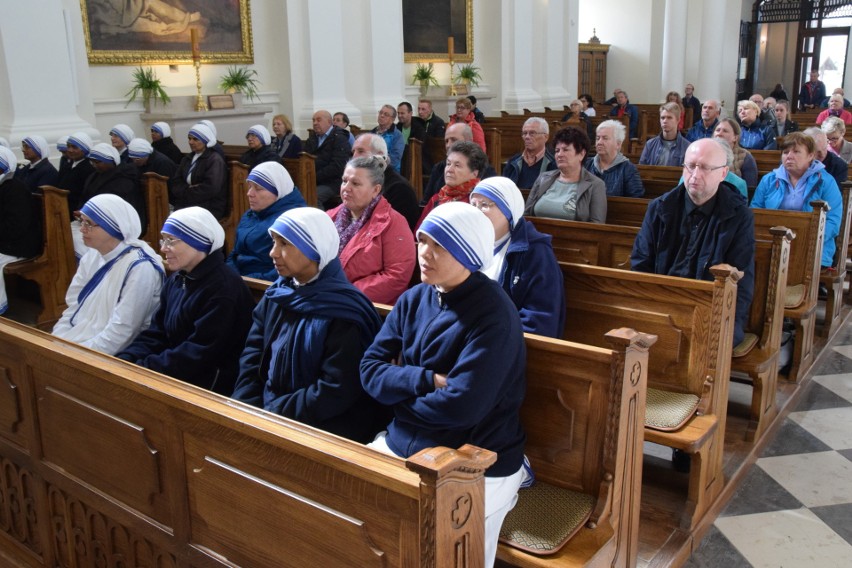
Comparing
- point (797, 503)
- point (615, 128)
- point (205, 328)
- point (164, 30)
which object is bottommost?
point (797, 503)

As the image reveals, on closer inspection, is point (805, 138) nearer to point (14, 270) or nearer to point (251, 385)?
point (251, 385)

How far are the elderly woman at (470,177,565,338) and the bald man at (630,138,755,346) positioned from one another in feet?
2.88

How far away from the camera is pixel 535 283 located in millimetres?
3006

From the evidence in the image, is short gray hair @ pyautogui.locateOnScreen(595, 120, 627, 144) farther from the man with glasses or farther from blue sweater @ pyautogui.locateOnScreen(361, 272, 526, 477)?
blue sweater @ pyautogui.locateOnScreen(361, 272, 526, 477)

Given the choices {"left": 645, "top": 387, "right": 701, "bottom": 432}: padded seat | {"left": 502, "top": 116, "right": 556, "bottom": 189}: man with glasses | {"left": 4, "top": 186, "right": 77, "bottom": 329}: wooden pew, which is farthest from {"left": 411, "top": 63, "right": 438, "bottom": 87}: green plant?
{"left": 645, "top": 387, "right": 701, "bottom": 432}: padded seat

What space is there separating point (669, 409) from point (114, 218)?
2.58 m

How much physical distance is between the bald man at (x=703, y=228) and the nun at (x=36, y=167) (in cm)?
522

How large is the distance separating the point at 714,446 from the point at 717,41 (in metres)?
18.8

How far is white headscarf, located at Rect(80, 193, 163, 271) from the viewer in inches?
137

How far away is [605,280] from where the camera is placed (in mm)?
3283

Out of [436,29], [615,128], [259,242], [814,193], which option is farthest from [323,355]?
[436,29]

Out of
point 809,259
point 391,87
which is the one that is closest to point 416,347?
point 809,259

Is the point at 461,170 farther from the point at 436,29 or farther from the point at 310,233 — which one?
the point at 436,29

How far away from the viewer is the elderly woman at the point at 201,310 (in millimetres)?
3018
